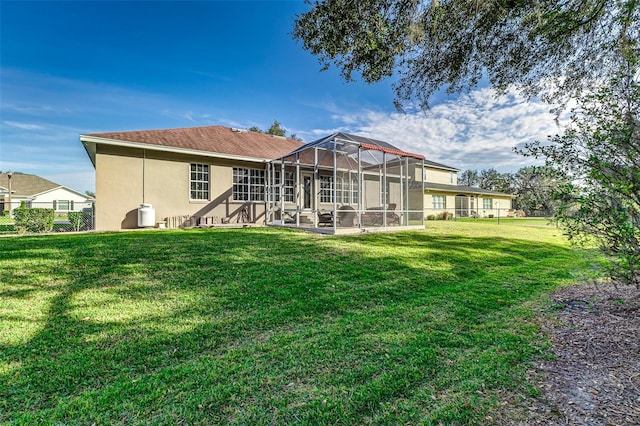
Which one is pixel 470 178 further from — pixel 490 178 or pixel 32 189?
pixel 32 189

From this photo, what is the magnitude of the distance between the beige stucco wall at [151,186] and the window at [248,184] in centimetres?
30

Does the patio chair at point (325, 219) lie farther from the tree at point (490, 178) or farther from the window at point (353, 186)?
the tree at point (490, 178)

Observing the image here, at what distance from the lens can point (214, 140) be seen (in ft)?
46.5

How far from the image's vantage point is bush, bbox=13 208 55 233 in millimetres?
10695

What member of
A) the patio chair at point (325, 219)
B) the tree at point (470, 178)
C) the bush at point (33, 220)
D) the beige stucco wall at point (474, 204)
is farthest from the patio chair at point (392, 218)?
the tree at point (470, 178)

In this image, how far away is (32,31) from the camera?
10.6 meters

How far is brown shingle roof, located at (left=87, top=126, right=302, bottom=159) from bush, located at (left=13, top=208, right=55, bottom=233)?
400 centimetres

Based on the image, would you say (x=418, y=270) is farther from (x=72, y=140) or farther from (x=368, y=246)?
(x=72, y=140)

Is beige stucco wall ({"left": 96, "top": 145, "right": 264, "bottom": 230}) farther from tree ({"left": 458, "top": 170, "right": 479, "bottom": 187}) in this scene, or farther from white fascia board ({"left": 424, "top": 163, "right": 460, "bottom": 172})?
tree ({"left": 458, "top": 170, "right": 479, "bottom": 187})

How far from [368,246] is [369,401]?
5.97 m

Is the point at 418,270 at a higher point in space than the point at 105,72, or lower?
lower

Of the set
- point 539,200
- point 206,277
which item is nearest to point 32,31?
point 206,277

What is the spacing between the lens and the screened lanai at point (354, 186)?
10856 mm

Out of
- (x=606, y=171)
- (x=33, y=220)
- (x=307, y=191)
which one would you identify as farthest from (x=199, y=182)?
(x=606, y=171)
